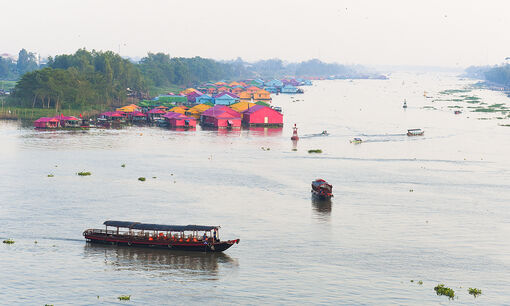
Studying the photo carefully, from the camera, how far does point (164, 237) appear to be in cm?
4578

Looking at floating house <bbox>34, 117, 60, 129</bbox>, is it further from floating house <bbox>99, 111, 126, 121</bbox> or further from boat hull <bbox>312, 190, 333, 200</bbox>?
boat hull <bbox>312, 190, 333, 200</bbox>

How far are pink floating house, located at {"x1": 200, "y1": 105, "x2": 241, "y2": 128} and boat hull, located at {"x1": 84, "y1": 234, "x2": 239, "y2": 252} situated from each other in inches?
3345

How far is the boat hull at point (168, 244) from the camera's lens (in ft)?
148

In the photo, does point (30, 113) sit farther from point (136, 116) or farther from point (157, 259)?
point (157, 259)

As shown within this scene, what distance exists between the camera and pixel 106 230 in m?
47.1

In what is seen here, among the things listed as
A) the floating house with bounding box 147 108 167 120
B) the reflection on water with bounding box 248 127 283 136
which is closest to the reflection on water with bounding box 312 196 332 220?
the reflection on water with bounding box 248 127 283 136

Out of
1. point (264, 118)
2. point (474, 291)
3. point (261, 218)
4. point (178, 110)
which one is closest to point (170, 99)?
point (178, 110)

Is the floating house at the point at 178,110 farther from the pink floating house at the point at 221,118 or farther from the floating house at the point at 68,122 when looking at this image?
the floating house at the point at 68,122

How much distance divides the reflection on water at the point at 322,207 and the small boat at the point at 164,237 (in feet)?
Result: 42.6

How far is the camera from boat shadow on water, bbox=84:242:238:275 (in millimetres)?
42469

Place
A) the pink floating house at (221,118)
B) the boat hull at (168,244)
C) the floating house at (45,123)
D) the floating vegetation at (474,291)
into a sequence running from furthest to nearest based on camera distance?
1. the pink floating house at (221,118)
2. the floating house at (45,123)
3. the boat hull at (168,244)
4. the floating vegetation at (474,291)

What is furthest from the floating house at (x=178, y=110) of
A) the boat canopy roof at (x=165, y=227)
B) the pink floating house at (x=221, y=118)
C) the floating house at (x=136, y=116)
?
the boat canopy roof at (x=165, y=227)

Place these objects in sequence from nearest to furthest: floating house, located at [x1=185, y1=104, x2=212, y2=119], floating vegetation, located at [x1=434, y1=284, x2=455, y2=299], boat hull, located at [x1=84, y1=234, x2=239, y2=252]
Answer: floating vegetation, located at [x1=434, y1=284, x2=455, y2=299] < boat hull, located at [x1=84, y1=234, x2=239, y2=252] < floating house, located at [x1=185, y1=104, x2=212, y2=119]

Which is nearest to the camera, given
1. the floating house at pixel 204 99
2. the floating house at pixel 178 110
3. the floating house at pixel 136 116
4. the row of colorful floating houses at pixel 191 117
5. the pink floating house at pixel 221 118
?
the row of colorful floating houses at pixel 191 117
